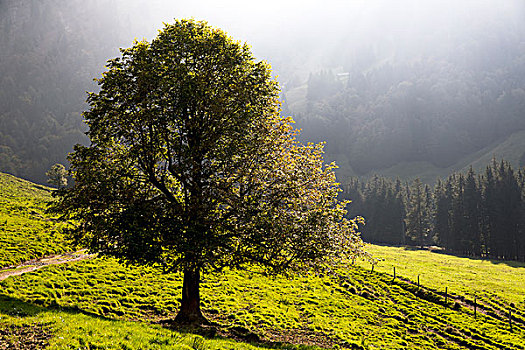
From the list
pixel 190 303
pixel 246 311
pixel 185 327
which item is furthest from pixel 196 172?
pixel 246 311

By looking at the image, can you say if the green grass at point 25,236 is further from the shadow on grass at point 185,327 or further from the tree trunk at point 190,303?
the tree trunk at point 190,303

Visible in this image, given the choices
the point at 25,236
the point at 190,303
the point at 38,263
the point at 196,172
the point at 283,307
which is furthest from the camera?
the point at 25,236

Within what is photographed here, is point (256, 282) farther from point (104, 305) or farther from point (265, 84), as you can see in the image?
point (265, 84)

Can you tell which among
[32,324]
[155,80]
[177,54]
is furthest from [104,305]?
[177,54]

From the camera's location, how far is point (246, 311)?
28062mm

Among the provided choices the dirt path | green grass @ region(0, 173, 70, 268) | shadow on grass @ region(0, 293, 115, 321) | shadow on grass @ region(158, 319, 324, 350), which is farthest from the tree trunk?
green grass @ region(0, 173, 70, 268)

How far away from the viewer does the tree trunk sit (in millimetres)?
21125

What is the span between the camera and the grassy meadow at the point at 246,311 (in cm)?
1498

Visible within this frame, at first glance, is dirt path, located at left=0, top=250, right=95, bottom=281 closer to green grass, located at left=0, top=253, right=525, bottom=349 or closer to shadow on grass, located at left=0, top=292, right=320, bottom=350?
green grass, located at left=0, top=253, right=525, bottom=349

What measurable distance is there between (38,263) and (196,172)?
23672 millimetres

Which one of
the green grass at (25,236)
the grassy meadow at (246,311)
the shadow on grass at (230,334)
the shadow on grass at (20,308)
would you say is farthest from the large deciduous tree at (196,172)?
the green grass at (25,236)

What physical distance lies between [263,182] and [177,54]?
33.0 feet

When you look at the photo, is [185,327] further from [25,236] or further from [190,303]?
[25,236]

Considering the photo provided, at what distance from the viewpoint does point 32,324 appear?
14.2m
